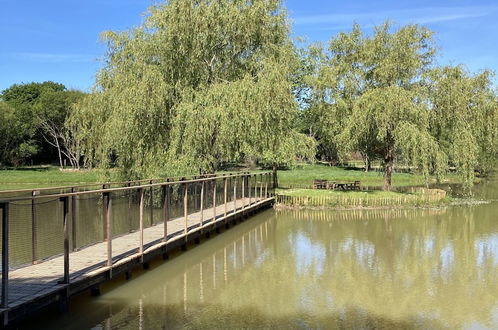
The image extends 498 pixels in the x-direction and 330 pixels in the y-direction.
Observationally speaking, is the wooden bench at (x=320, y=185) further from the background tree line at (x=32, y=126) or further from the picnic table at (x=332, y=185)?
the background tree line at (x=32, y=126)

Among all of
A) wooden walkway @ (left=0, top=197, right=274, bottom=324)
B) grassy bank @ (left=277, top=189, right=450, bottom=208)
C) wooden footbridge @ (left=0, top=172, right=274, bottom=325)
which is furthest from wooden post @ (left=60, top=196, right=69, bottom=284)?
grassy bank @ (left=277, top=189, right=450, bottom=208)

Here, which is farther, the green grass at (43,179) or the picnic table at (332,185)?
the green grass at (43,179)

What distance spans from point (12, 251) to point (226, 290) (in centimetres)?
600

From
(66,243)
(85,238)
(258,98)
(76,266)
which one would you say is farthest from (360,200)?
(66,243)

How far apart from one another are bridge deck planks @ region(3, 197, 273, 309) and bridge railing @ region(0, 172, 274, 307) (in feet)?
0.08

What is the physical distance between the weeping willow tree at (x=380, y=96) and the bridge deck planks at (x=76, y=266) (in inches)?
527

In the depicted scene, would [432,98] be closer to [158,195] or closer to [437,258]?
[437,258]

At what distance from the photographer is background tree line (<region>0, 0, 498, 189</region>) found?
19.4m

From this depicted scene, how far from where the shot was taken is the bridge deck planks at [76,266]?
720cm

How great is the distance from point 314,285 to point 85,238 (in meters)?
7.14

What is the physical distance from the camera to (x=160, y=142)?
20219 millimetres

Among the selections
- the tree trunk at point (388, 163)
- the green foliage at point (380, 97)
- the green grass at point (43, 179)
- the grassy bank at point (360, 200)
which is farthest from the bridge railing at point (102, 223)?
the green grass at point (43, 179)

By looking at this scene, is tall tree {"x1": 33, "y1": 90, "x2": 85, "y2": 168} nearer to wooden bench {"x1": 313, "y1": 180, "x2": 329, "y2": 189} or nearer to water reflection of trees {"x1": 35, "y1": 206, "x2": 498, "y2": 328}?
wooden bench {"x1": 313, "y1": 180, "x2": 329, "y2": 189}

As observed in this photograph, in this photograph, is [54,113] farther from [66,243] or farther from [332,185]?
[66,243]
